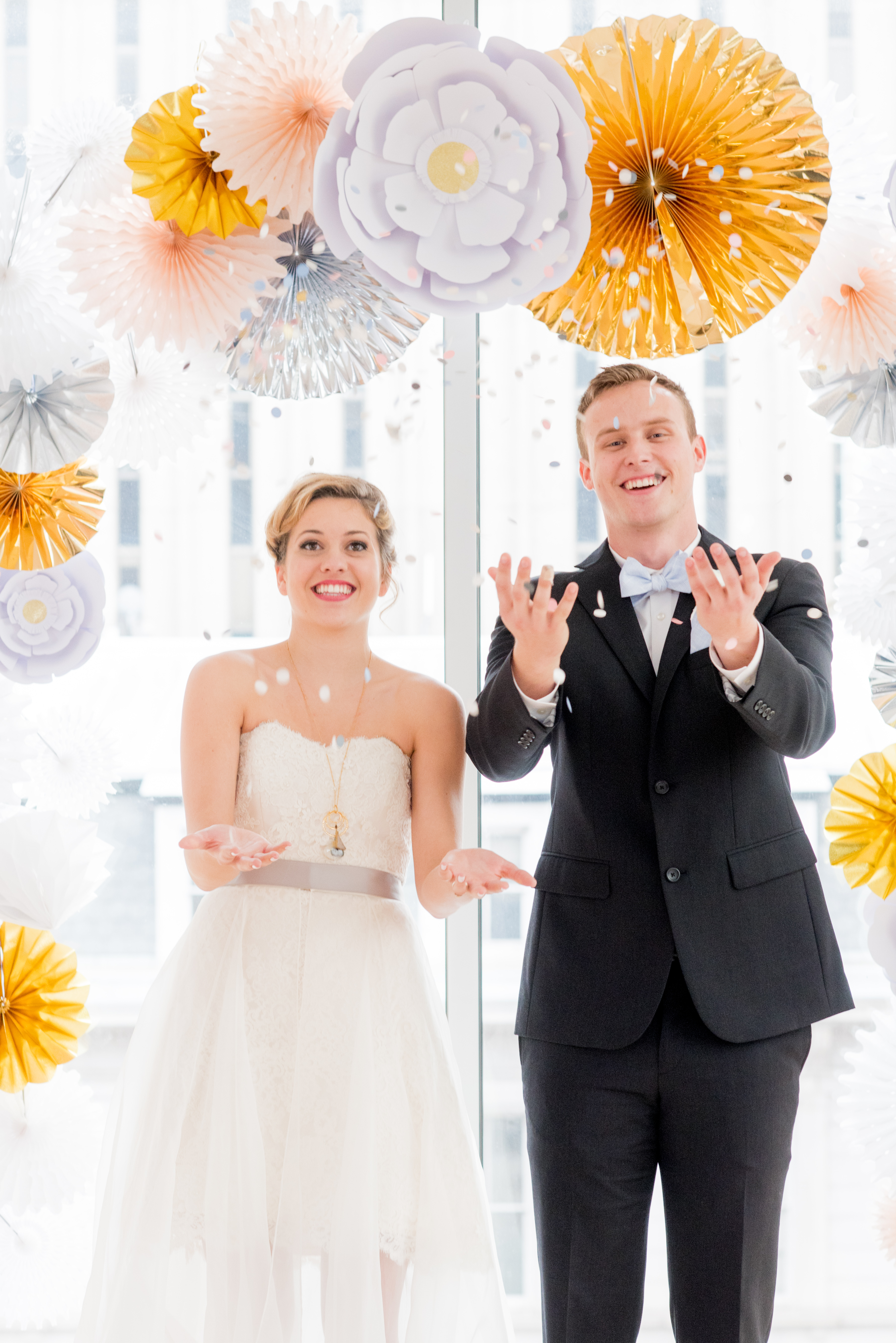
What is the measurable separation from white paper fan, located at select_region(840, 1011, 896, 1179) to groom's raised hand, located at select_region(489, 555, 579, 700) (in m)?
0.85

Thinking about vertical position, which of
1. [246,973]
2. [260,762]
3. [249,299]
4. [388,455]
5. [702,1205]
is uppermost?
[249,299]

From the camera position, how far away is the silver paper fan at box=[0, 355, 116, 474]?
1.85 m

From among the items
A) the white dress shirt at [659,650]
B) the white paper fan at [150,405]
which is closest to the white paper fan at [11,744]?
the white paper fan at [150,405]

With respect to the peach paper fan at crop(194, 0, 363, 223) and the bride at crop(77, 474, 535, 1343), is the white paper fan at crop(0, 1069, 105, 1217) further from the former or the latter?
the peach paper fan at crop(194, 0, 363, 223)

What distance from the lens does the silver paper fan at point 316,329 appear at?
1826 mm

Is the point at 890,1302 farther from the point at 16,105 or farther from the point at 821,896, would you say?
the point at 16,105

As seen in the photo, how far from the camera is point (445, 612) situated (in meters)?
2.33

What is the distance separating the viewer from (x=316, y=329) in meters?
1.87

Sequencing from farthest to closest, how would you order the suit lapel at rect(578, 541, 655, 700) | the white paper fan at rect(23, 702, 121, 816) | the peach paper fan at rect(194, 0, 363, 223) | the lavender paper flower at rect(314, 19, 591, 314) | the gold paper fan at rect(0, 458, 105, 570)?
1. the white paper fan at rect(23, 702, 121, 816)
2. the gold paper fan at rect(0, 458, 105, 570)
3. the suit lapel at rect(578, 541, 655, 700)
4. the peach paper fan at rect(194, 0, 363, 223)
5. the lavender paper flower at rect(314, 19, 591, 314)

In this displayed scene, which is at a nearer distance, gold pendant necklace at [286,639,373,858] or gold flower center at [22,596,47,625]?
gold pendant necklace at [286,639,373,858]

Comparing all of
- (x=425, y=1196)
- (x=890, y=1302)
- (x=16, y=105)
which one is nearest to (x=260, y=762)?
(x=425, y=1196)

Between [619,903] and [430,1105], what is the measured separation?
1.36 feet

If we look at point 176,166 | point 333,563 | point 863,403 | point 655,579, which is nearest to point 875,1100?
point 655,579

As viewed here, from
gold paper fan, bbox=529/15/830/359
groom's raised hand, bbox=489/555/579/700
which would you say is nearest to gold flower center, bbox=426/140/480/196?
gold paper fan, bbox=529/15/830/359
